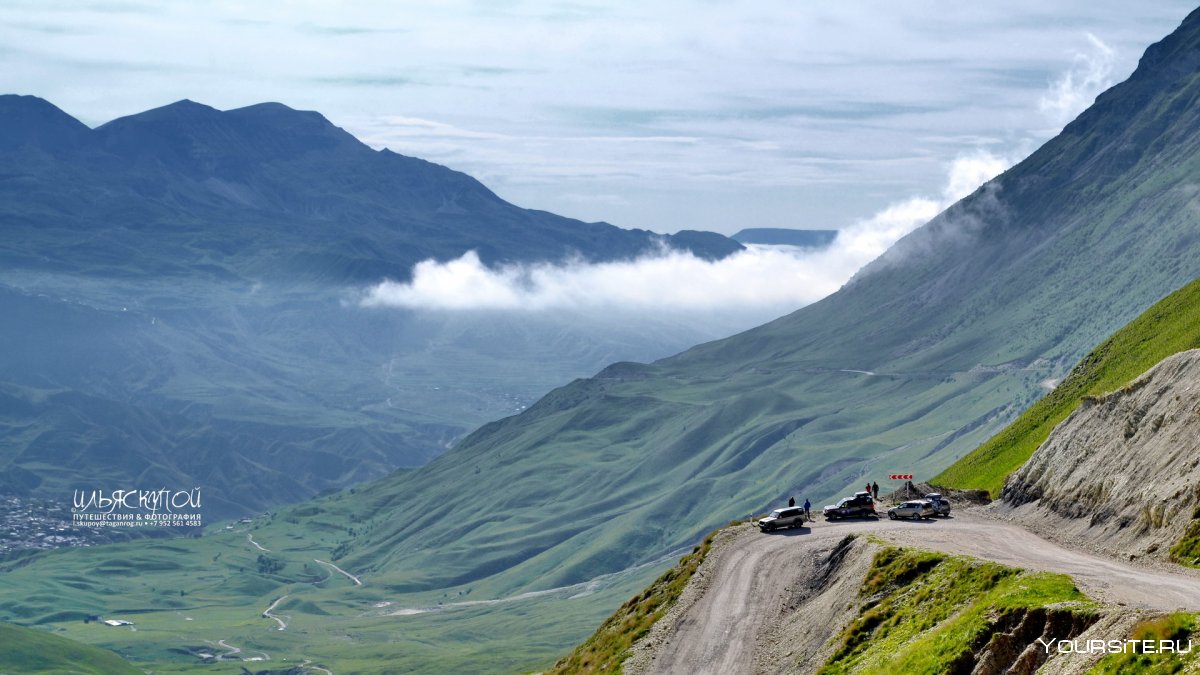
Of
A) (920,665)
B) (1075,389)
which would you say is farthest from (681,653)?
(1075,389)

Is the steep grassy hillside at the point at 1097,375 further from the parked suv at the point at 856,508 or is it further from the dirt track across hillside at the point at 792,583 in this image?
the dirt track across hillside at the point at 792,583

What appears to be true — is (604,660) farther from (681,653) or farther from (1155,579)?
(1155,579)

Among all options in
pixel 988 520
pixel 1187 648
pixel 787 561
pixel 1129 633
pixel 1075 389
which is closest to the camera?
pixel 1187 648

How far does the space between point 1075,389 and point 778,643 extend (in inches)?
3328

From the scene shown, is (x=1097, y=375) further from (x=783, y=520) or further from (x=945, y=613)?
(x=945, y=613)

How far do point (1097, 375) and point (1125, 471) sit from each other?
66.9 metres

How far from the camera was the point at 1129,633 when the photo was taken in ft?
128

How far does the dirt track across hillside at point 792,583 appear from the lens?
57219 mm

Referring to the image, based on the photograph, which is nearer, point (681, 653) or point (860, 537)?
point (681, 653)

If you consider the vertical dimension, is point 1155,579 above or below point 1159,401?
below

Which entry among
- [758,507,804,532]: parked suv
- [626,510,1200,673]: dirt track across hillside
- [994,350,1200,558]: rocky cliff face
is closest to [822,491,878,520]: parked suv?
[758,507,804,532]: parked suv

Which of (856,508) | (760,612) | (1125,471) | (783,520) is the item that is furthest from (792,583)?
(1125,471)

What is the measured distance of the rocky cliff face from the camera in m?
63.2

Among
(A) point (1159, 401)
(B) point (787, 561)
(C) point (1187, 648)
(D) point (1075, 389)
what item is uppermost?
(D) point (1075, 389)
